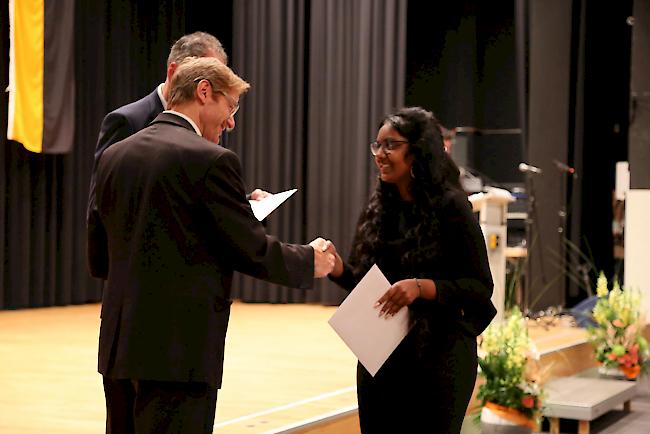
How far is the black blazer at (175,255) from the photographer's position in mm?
2152

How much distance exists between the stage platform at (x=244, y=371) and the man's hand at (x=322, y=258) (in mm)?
1349

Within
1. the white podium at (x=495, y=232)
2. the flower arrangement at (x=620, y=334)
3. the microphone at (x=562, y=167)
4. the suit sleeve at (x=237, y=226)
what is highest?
the suit sleeve at (x=237, y=226)

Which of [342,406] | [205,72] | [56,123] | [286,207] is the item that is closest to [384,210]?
[205,72]

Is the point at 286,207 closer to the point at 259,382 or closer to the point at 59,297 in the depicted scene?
the point at 59,297

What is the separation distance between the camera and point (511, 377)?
15.0ft

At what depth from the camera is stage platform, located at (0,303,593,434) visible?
3.92 metres

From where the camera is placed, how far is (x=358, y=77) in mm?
9289

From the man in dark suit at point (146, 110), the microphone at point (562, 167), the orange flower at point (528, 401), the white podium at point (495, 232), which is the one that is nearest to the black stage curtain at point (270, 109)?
the microphone at point (562, 167)

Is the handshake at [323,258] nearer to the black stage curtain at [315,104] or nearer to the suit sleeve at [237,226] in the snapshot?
the suit sleeve at [237,226]

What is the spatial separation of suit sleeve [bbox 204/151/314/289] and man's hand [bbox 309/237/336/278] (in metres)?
0.14

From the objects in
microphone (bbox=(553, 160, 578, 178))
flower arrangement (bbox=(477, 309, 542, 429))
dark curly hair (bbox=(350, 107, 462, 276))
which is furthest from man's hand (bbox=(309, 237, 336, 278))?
microphone (bbox=(553, 160, 578, 178))

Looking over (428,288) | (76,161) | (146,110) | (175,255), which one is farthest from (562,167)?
(175,255)

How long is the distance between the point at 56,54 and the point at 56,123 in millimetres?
565

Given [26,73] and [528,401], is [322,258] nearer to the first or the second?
[528,401]
